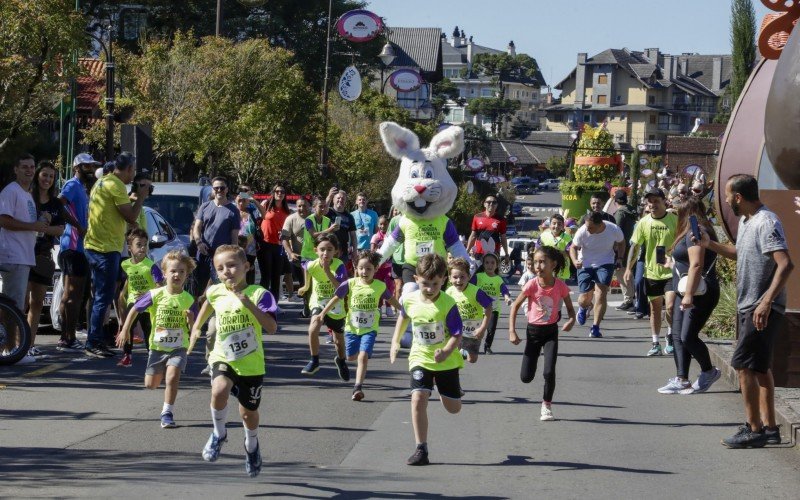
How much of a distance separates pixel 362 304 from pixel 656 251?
455 centimetres

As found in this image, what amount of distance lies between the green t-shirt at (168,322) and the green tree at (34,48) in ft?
20.8

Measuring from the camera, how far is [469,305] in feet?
36.1

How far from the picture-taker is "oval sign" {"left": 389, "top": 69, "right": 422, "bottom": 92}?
45.2m

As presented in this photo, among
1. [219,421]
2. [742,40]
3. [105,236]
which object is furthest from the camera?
[742,40]

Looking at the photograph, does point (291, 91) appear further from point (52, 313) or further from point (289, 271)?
point (52, 313)

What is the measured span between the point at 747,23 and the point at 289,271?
94.3 ft

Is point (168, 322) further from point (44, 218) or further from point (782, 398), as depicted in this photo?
point (782, 398)

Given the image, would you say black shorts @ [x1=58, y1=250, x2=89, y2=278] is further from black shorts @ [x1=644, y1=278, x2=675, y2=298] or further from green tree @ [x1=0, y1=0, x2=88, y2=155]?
black shorts @ [x1=644, y1=278, x2=675, y2=298]

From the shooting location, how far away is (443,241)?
1295 cm

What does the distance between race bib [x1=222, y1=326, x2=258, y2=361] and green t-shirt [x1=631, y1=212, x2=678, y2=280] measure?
765cm

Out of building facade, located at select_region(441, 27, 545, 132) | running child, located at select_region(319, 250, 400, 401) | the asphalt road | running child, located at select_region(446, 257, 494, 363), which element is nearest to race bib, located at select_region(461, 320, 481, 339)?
running child, located at select_region(446, 257, 494, 363)

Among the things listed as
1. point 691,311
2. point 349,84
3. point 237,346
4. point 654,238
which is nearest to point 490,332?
point 654,238

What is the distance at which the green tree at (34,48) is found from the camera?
15.1 m

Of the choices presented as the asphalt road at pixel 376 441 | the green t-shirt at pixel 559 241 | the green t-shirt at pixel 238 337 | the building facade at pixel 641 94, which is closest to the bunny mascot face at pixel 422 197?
the asphalt road at pixel 376 441
